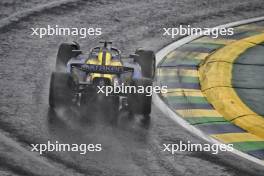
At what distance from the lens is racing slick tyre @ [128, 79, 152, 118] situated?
14.2 metres

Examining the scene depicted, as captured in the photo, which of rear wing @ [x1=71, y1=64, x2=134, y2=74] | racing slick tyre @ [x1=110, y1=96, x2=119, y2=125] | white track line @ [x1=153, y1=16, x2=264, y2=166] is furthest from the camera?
rear wing @ [x1=71, y1=64, x2=134, y2=74]

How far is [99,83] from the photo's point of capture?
1438cm

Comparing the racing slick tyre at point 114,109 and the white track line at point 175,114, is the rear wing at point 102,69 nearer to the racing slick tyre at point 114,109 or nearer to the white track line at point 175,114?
the racing slick tyre at point 114,109

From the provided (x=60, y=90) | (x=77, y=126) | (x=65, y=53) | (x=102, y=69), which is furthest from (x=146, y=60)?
(x=77, y=126)

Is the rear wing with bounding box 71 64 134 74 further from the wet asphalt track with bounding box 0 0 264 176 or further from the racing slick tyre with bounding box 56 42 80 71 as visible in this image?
the racing slick tyre with bounding box 56 42 80 71

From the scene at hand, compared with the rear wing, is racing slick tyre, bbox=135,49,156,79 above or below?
above

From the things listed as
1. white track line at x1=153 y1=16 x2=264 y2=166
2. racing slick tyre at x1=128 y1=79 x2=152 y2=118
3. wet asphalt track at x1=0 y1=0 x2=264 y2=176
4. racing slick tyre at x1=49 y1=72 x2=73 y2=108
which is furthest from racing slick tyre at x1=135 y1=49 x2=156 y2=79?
racing slick tyre at x1=49 y1=72 x2=73 y2=108

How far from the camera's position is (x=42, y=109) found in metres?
14.5

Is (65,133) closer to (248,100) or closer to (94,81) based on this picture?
(94,81)

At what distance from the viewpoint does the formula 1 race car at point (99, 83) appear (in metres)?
14.2

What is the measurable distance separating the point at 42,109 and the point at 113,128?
1.56 meters

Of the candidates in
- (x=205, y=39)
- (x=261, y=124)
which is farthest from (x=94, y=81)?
(x=205, y=39)

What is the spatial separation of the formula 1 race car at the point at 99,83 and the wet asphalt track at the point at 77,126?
30 centimetres

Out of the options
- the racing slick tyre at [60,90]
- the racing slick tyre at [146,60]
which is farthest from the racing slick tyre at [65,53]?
the racing slick tyre at [60,90]
